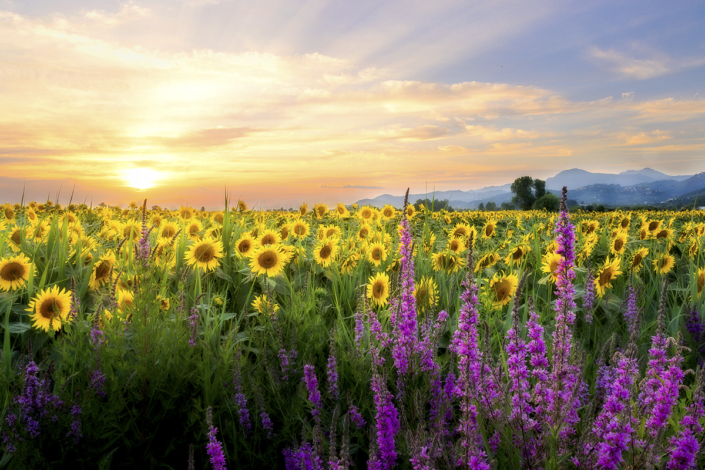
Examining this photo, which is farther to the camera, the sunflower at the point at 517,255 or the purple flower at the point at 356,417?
the sunflower at the point at 517,255

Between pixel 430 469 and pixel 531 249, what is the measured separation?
5229 mm

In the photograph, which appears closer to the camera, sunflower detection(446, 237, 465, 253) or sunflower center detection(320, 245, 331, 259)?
sunflower center detection(320, 245, 331, 259)

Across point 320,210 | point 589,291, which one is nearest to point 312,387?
point 589,291

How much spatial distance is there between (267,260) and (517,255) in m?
3.45

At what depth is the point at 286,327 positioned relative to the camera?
3.36 m

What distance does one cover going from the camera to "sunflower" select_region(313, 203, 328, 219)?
999 cm

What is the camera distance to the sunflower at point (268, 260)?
486 centimetres

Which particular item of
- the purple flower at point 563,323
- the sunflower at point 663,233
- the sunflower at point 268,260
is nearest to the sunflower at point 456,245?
the sunflower at point 268,260

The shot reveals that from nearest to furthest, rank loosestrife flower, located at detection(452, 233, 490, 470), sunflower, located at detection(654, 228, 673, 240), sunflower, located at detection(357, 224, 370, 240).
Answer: loosestrife flower, located at detection(452, 233, 490, 470)
sunflower, located at detection(357, 224, 370, 240)
sunflower, located at detection(654, 228, 673, 240)

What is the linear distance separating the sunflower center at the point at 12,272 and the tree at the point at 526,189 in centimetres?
12205

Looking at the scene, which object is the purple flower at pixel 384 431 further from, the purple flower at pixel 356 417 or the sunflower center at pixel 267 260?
the sunflower center at pixel 267 260

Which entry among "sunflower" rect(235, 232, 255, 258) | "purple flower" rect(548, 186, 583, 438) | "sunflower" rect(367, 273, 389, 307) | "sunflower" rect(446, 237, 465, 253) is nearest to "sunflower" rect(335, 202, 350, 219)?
"sunflower" rect(446, 237, 465, 253)

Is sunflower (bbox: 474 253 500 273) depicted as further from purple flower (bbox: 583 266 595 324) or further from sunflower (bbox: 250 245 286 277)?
sunflower (bbox: 250 245 286 277)

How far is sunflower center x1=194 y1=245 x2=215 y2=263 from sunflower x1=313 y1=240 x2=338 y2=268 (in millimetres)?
1197
